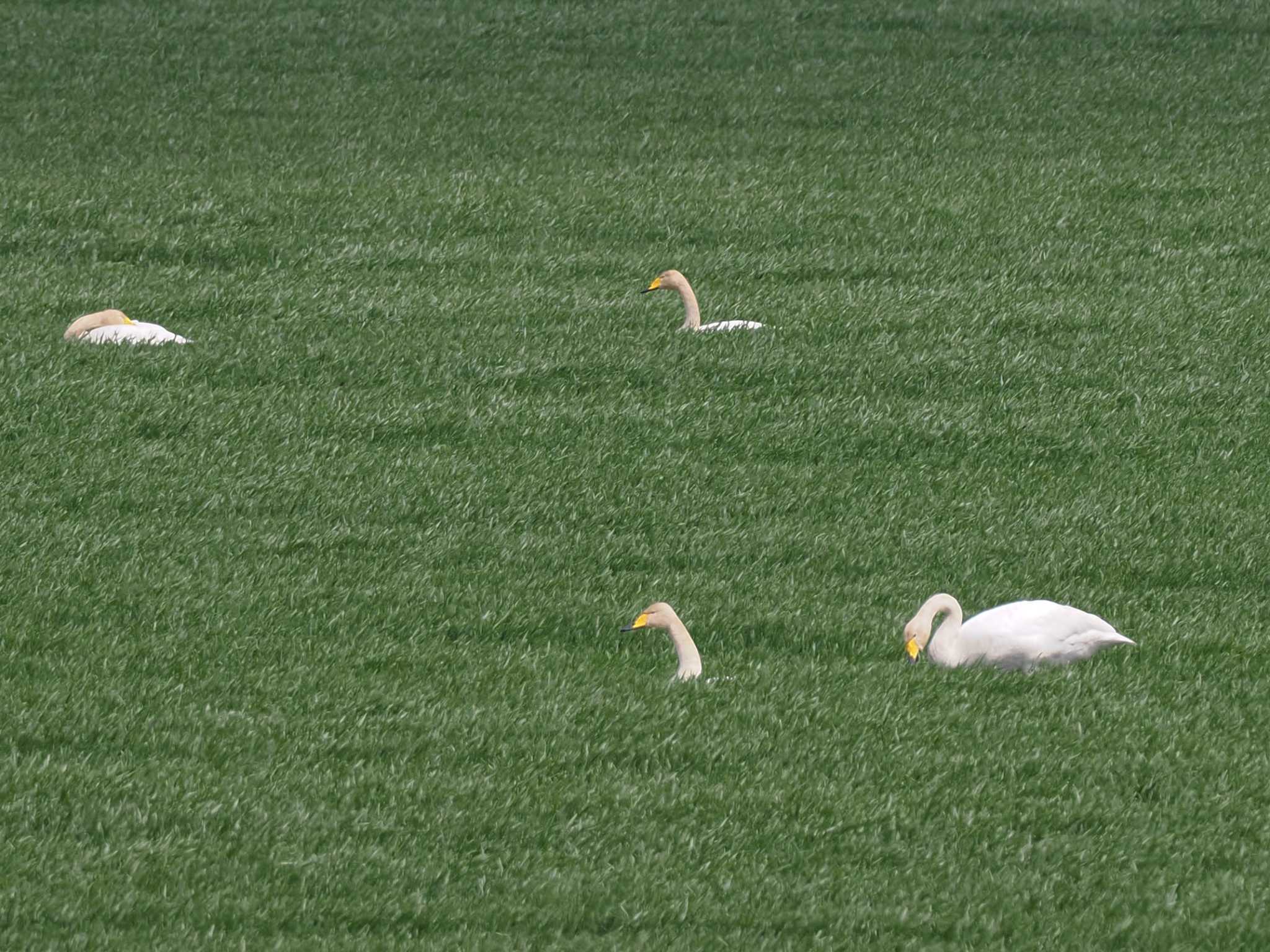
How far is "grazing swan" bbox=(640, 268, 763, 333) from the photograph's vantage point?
11742mm

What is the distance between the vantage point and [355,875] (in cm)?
521

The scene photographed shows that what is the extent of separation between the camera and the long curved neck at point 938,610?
22.3ft

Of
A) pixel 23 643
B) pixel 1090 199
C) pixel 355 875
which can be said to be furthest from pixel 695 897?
pixel 1090 199

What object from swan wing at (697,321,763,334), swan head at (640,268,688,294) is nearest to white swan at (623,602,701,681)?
swan wing at (697,321,763,334)

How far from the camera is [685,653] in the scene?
6652 millimetres

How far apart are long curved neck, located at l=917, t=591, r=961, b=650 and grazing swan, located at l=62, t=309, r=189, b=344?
6.00 m

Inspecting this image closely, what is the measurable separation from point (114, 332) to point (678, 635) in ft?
18.9

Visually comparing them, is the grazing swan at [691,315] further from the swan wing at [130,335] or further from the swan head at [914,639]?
the swan head at [914,639]

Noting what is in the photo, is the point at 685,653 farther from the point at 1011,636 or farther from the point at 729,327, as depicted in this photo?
the point at 729,327

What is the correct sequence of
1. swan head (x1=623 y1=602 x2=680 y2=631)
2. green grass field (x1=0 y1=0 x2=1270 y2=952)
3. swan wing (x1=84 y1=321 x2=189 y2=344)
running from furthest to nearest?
1. swan wing (x1=84 y1=321 x2=189 y2=344)
2. swan head (x1=623 y1=602 x2=680 y2=631)
3. green grass field (x1=0 y1=0 x2=1270 y2=952)

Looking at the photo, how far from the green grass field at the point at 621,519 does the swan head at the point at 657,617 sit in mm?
235

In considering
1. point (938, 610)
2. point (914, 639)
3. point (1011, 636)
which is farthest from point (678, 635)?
point (1011, 636)

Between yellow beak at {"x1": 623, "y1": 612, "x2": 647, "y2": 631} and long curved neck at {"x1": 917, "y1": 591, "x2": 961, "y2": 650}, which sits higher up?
long curved neck at {"x1": 917, "y1": 591, "x2": 961, "y2": 650}

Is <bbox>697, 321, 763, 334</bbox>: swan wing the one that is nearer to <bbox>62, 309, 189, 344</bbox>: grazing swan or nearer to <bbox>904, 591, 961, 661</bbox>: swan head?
<bbox>62, 309, 189, 344</bbox>: grazing swan
